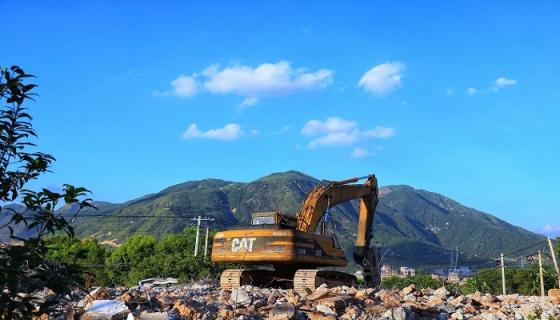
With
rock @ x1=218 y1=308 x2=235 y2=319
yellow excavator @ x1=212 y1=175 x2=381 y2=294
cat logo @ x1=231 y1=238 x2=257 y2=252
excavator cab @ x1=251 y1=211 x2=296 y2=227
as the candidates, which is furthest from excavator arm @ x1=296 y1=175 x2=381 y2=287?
rock @ x1=218 y1=308 x2=235 y2=319

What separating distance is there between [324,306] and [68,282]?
7.84 m

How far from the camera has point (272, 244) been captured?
596 inches

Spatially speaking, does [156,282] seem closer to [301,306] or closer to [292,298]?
[292,298]

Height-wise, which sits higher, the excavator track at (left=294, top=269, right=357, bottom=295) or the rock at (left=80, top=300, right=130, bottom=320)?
the excavator track at (left=294, top=269, right=357, bottom=295)

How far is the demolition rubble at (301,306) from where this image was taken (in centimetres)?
947

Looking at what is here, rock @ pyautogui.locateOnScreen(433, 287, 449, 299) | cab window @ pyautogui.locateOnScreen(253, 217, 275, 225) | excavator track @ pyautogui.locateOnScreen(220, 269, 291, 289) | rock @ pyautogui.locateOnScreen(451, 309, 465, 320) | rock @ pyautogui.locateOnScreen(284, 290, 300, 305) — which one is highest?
cab window @ pyautogui.locateOnScreen(253, 217, 275, 225)

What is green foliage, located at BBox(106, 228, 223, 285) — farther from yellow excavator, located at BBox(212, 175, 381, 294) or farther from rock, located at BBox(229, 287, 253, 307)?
rock, located at BBox(229, 287, 253, 307)

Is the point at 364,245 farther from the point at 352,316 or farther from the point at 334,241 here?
the point at 352,316

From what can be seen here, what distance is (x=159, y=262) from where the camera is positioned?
3484 centimetres

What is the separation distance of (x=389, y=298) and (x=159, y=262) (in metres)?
24.4

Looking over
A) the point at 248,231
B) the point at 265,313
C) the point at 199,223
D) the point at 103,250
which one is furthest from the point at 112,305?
the point at 103,250

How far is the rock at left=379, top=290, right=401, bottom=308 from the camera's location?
470 inches

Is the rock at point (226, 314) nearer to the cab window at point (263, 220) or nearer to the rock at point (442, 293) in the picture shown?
the rock at point (442, 293)

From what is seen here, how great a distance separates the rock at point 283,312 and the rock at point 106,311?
2417mm
